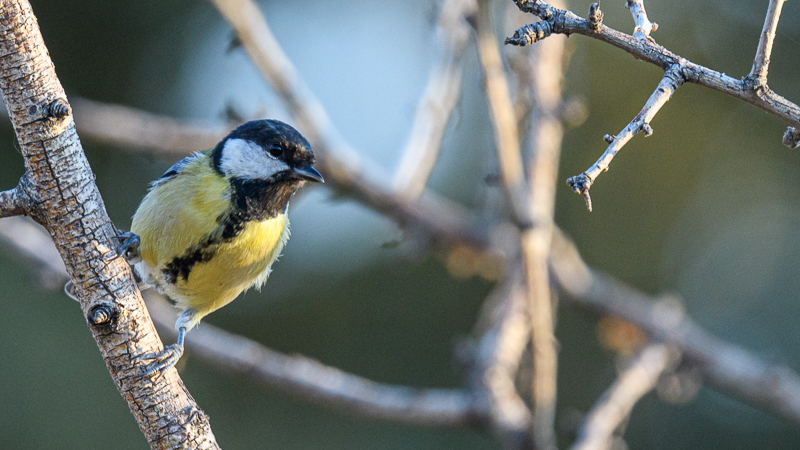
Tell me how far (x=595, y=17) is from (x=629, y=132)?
0.22 m

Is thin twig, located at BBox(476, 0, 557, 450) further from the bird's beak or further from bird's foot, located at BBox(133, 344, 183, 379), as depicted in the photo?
bird's foot, located at BBox(133, 344, 183, 379)

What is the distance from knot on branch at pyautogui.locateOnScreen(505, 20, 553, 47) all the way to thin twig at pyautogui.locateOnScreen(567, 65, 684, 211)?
0.64ft

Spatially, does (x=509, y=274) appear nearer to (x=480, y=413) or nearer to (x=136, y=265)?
(x=480, y=413)

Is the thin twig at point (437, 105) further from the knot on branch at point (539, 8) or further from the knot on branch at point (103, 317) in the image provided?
the knot on branch at point (539, 8)

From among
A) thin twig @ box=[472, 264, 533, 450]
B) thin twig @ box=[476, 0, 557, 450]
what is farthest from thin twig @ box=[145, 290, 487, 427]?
thin twig @ box=[476, 0, 557, 450]

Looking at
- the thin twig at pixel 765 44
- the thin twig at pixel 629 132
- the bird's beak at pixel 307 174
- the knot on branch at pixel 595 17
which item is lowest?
the bird's beak at pixel 307 174

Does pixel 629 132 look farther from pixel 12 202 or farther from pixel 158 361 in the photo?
pixel 12 202

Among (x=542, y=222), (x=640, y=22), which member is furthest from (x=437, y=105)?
(x=640, y=22)

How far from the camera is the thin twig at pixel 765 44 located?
41.3 inches

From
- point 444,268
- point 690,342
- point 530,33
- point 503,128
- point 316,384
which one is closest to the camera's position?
point 530,33

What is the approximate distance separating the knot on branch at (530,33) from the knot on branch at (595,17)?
0.21ft

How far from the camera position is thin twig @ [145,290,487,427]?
9.07 feet

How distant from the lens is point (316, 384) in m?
2.78

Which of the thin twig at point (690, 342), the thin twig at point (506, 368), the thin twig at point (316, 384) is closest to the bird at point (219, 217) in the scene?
the thin twig at point (316, 384)
